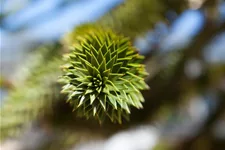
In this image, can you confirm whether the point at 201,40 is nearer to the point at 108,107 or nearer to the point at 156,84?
the point at 156,84

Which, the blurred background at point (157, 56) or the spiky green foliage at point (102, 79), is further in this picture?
the blurred background at point (157, 56)

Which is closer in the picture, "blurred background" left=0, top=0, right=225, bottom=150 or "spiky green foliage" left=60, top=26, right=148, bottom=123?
"spiky green foliage" left=60, top=26, right=148, bottom=123

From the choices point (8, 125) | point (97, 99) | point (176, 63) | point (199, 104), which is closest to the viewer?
point (97, 99)

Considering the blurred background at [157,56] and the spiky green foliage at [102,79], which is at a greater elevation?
the blurred background at [157,56]

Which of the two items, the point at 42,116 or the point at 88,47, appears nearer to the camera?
the point at 88,47

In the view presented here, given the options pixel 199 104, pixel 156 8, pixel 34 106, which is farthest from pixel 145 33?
pixel 199 104

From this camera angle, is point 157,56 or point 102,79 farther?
point 157,56

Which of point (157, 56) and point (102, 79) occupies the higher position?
point (157, 56)

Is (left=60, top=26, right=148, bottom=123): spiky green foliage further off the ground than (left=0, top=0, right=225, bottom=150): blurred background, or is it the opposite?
(left=0, top=0, right=225, bottom=150): blurred background
